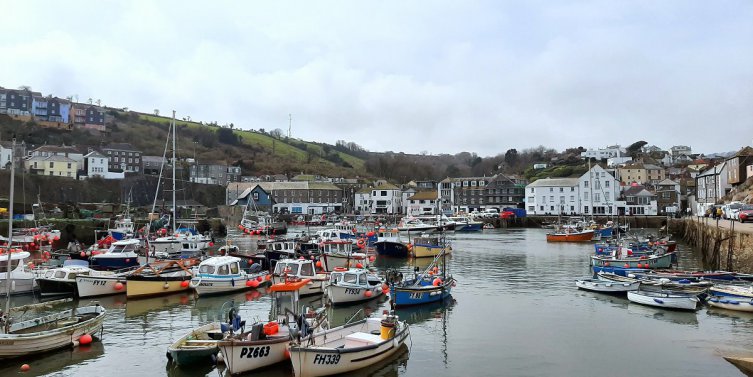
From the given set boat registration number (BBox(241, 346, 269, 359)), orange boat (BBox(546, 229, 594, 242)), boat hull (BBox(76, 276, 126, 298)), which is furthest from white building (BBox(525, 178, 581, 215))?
boat registration number (BBox(241, 346, 269, 359))

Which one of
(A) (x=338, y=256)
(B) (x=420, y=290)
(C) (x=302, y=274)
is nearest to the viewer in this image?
(B) (x=420, y=290)

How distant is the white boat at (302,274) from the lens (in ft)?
84.7

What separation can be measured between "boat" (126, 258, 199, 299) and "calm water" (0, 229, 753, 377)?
60 centimetres

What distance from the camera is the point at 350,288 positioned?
83.5 feet

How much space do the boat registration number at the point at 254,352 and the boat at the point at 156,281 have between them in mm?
15141

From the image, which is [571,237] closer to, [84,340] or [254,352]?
[254,352]

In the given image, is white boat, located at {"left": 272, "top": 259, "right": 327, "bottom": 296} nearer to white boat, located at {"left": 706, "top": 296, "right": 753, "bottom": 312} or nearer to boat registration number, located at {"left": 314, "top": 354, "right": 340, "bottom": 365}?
boat registration number, located at {"left": 314, "top": 354, "right": 340, "bottom": 365}

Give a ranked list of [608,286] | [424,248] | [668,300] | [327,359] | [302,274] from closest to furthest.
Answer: [327,359]
[668,300]
[302,274]
[608,286]
[424,248]

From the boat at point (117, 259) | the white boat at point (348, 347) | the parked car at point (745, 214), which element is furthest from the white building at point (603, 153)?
the white boat at point (348, 347)

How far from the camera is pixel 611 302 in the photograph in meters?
27.0

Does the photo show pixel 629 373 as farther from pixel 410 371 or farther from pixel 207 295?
pixel 207 295

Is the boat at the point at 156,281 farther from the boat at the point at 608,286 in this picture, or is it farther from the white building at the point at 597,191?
the white building at the point at 597,191

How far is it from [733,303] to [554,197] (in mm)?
82796

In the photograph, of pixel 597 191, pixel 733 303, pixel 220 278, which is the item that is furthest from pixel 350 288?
pixel 597 191
